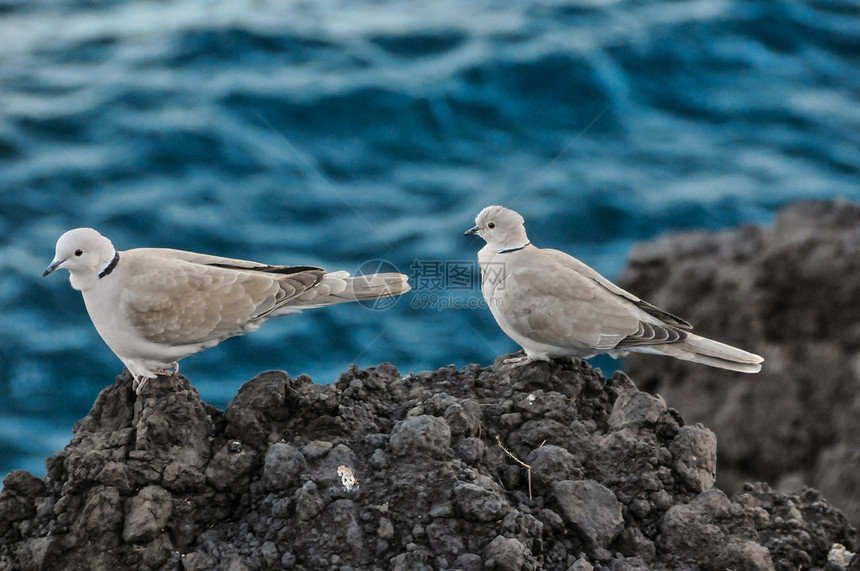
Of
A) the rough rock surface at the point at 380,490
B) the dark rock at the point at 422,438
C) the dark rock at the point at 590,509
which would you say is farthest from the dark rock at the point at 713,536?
the dark rock at the point at 422,438

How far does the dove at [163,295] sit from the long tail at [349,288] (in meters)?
0.09

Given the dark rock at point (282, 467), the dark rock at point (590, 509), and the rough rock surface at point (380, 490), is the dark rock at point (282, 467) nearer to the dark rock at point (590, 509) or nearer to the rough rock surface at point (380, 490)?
the rough rock surface at point (380, 490)

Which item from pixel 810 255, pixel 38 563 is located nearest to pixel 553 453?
pixel 38 563

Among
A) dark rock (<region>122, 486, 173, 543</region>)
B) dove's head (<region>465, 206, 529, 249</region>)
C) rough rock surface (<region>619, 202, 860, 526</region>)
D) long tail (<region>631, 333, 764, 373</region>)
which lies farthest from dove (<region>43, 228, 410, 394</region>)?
rough rock surface (<region>619, 202, 860, 526</region>)

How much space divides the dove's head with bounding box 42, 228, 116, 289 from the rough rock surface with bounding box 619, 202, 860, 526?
614 cm

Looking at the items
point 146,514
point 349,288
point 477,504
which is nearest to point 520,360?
point 349,288

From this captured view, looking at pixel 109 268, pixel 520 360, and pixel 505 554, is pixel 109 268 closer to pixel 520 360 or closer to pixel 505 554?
pixel 520 360

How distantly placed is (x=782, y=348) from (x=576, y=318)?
12.6ft

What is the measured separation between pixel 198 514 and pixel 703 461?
296 cm

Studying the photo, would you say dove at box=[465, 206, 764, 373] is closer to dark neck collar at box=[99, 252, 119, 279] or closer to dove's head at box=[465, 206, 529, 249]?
dove's head at box=[465, 206, 529, 249]

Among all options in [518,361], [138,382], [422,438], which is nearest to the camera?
[422,438]

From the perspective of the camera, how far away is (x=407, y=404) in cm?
538

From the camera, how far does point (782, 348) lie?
8.92 metres

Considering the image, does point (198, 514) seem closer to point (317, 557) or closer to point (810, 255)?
point (317, 557)
